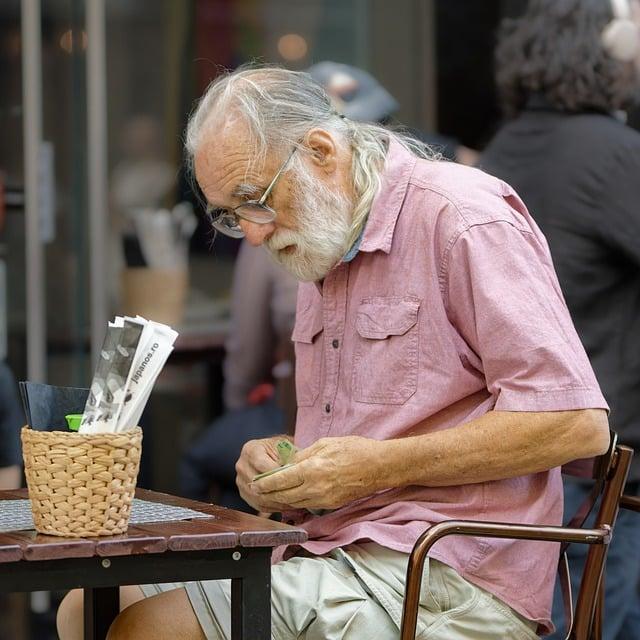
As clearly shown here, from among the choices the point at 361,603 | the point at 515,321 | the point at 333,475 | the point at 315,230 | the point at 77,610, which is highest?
the point at 315,230

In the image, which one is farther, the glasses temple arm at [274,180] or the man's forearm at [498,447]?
the glasses temple arm at [274,180]

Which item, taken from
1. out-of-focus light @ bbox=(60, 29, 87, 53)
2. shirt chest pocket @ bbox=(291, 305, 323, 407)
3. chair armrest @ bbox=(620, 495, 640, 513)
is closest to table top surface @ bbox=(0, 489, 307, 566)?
shirt chest pocket @ bbox=(291, 305, 323, 407)

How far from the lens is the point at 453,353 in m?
2.47

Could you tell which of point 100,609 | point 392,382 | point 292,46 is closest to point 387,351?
point 392,382

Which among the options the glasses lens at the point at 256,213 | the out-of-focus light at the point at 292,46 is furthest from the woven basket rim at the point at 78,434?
the out-of-focus light at the point at 292,46

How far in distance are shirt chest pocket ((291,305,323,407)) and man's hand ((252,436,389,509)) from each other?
0.33 meters

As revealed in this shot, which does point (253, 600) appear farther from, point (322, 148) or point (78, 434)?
point (322, 148)

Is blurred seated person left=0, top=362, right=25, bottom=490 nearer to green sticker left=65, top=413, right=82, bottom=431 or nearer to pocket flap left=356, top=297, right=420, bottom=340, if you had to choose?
pocket flap left=356, top=297, right=420, bottom=340

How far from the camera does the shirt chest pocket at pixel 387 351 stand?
98.1 inches

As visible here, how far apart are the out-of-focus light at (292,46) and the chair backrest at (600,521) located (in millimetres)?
3093

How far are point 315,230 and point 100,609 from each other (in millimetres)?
775

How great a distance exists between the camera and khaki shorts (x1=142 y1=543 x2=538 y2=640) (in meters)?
2.35

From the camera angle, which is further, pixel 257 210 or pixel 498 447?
pixel 257 210

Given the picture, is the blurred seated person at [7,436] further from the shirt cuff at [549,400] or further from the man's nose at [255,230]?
the shirt cuff at [549,400]
